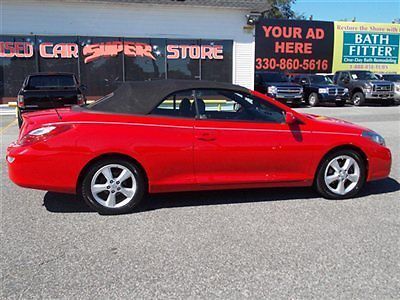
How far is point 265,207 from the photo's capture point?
4918mm

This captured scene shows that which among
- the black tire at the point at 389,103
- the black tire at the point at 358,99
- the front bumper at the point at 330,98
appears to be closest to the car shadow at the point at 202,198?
the front bumper at the point at 330,98

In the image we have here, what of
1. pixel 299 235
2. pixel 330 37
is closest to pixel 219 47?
pixel 330 37

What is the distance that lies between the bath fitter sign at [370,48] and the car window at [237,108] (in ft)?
82.0

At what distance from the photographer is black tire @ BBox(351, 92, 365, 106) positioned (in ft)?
70.1

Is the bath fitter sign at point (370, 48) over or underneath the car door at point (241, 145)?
over

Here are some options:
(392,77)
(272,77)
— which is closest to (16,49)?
(272,77)

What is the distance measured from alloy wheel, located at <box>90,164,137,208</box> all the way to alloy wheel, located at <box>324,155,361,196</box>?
2454 millimetres

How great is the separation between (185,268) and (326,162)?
2.58m

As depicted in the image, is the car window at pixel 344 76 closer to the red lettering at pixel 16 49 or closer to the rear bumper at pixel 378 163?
the red lettering at pixel 16 49

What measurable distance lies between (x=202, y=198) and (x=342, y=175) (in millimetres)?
1805

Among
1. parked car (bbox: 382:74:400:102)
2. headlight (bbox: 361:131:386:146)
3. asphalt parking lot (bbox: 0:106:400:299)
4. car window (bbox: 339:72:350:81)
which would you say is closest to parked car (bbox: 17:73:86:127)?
asphalt parking lot (bbox: 0:106:400:299)

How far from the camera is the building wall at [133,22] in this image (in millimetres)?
16312

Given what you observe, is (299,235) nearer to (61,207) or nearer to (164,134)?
(164,134)

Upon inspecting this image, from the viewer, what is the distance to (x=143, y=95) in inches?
193
